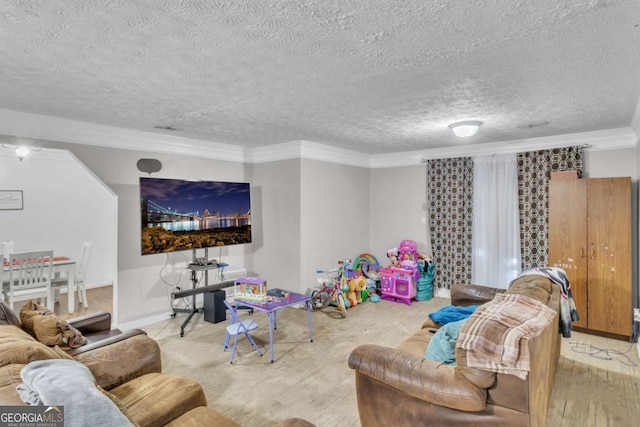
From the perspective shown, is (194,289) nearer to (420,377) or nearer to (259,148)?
(259,148)

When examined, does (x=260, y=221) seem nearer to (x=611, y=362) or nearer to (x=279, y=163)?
(x=279, y=163)

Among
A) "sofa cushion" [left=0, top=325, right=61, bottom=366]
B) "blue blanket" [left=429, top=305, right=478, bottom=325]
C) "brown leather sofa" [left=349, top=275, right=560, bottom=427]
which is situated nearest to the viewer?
"sofa cushion" [left=0, top=325, right=61, bottom=366]

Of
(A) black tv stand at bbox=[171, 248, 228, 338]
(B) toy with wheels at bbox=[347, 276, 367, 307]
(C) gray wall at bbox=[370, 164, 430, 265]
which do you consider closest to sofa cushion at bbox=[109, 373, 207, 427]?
(A) black tv stand at bbox=[171, 248, 228, 338]

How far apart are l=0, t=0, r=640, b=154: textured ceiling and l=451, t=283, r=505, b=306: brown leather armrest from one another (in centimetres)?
171

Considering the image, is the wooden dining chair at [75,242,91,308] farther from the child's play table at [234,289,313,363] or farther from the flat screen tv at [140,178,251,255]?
the child's play table at [234,289,313,363]

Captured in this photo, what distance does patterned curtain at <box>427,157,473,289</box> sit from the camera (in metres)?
5.33

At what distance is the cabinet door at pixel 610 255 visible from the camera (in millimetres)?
3818

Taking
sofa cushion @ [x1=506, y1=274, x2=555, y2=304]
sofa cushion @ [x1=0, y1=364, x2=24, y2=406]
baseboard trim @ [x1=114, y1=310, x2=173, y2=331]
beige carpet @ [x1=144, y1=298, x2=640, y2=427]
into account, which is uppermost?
sofa cushion @ [x1=506, y1=274, x2=555, y2=304]

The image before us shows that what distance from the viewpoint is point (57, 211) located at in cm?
639

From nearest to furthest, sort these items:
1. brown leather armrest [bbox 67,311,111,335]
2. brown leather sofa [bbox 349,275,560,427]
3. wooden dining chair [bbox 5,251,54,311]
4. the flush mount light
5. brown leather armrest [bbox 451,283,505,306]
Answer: brown leather sofa [bbox 349,275,560,427] < brown leather armrest [bbox 67,311,111,335] < brown leather armrest [bbox 451,283,505,306] < the flush mount light < wooden dining chair [bbox 5,251,54,311]

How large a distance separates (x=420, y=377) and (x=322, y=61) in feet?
6.25

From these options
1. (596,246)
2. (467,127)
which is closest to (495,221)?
(596,246)

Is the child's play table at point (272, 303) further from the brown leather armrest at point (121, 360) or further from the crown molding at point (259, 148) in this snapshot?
the crown molding at point (259, 148)

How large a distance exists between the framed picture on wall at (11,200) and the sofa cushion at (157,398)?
18.6ft
